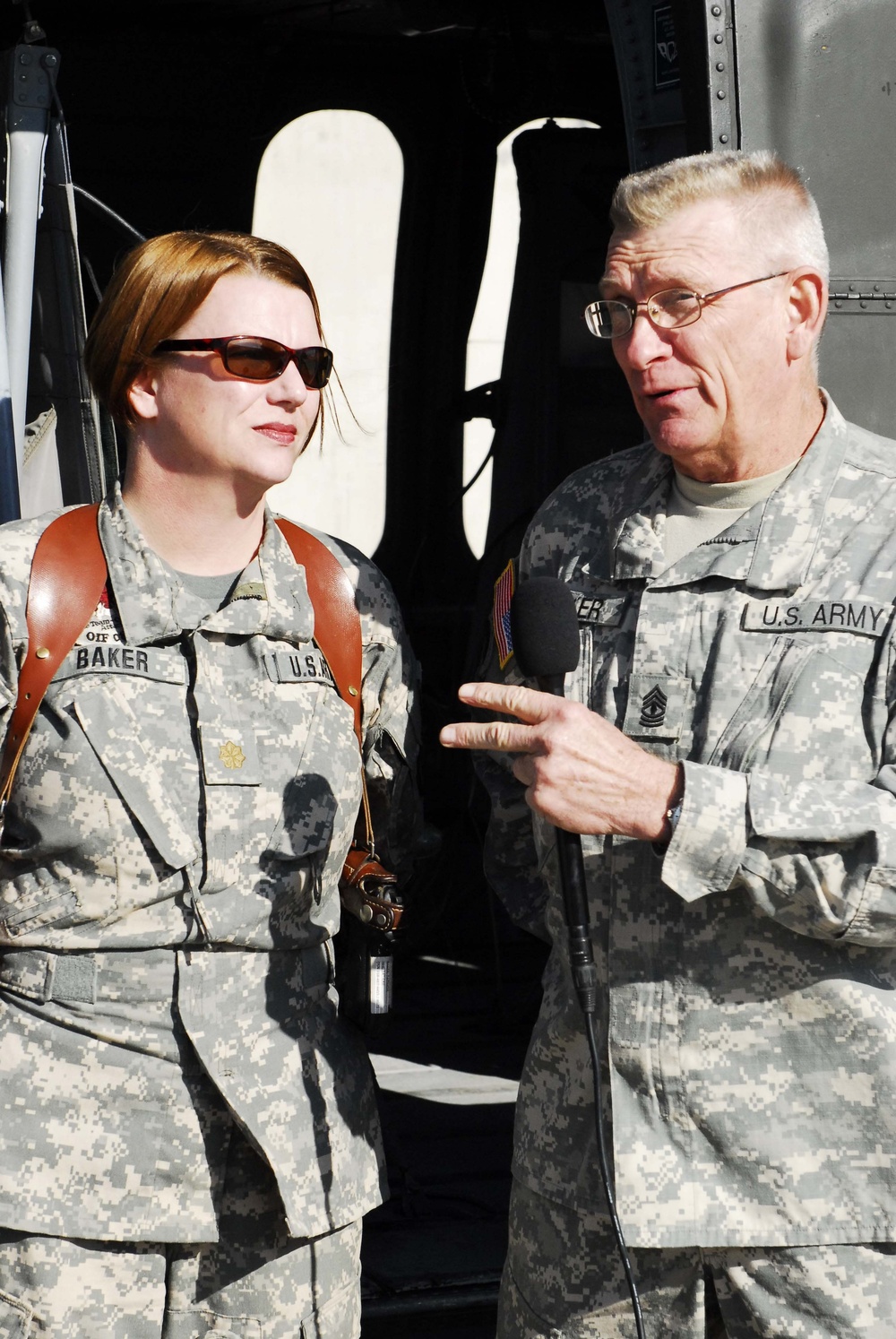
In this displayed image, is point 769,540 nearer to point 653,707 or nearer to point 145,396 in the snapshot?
point 653,707

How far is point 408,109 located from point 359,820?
12.5ft

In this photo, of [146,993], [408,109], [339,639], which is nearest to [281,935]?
[146,993]

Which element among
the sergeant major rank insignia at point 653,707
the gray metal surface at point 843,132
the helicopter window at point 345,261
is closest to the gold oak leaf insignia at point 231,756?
the sergeant major rank insignia at point 653,707

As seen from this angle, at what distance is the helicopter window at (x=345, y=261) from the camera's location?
18.0ft

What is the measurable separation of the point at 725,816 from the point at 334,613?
0.78 meters

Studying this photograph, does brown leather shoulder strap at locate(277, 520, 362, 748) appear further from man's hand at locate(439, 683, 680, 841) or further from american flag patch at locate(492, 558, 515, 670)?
man's hand at locate(439, 683, 680, 841)

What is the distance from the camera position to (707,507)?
2.13 meters

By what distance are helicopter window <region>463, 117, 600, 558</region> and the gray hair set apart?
11.6ft

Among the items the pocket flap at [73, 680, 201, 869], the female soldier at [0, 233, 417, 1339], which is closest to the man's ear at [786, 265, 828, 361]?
the female soldier at [0, 233, 417, 1339]

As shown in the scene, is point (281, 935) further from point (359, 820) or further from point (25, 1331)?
point (25, 1331)

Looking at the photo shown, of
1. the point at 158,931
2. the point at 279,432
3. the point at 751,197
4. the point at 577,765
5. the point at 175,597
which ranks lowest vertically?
the point at 158,931

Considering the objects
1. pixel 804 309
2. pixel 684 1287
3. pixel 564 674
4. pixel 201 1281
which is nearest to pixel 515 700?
pixel 564 674

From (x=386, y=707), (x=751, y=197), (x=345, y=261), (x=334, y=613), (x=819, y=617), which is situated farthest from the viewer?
(x=345, y=261)

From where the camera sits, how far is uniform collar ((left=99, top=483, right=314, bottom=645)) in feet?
7.06
